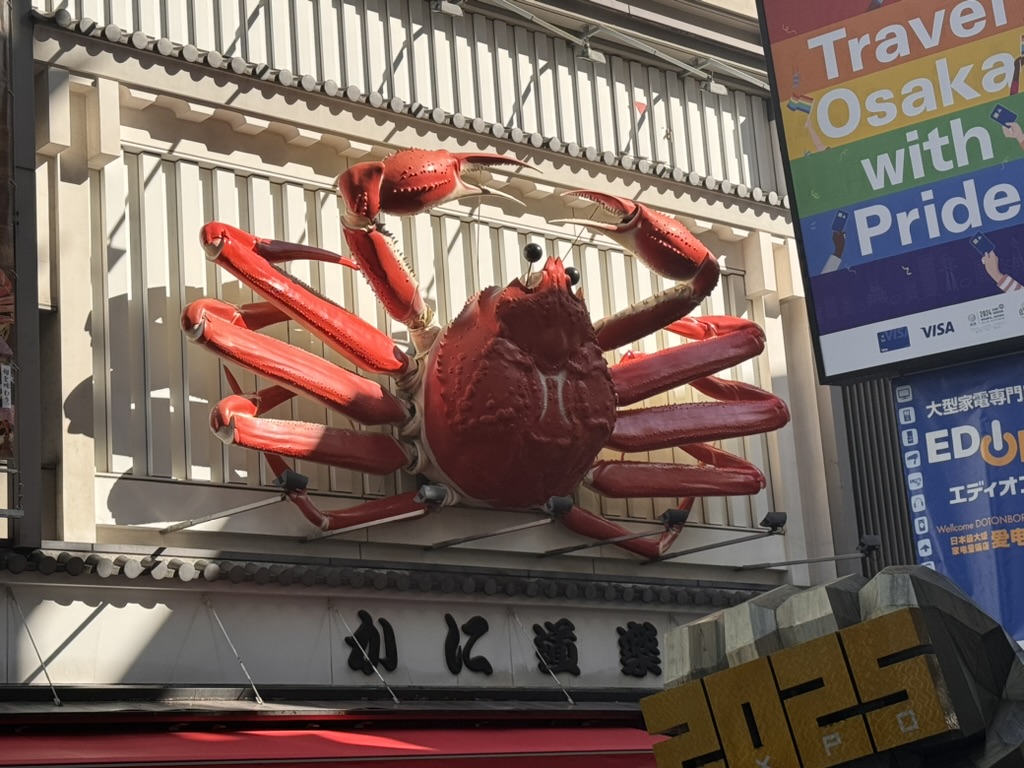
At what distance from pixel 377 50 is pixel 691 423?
11.0 ft

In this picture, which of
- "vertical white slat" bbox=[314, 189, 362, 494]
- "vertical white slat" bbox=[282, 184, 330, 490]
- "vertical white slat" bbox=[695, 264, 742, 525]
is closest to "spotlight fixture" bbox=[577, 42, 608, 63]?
"vertical white slat" bbox=[695, 264, 742, 525]

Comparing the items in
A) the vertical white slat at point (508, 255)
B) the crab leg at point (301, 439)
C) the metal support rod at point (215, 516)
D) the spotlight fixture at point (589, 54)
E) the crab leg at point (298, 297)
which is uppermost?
the spotlight fixture at point (589, 54)

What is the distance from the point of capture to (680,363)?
38.5ft

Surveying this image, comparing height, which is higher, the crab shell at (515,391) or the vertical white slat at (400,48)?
the vertical white slat at (400,48)

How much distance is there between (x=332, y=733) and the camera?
9250mm

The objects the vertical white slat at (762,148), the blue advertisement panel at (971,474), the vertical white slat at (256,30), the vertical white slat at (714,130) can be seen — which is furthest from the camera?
the vertical white slat at (762,148)

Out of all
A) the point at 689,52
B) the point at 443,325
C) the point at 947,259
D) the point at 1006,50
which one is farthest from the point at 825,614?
the point at 689,52

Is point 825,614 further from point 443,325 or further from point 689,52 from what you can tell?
point 689,52

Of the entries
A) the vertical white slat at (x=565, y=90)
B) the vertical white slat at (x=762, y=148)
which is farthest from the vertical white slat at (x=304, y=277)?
the vertical white slat at (x=762, y=148)

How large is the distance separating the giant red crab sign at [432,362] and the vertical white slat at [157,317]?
1.19 ft

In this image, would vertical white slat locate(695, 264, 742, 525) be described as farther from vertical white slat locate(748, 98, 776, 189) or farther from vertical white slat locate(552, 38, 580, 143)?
vertical white slat locate(552, 38, 580, 143)

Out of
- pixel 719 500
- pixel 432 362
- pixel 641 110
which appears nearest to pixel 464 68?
pixel 641 110

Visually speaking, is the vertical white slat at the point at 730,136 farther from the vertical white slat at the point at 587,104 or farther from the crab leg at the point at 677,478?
the crab leg at the point at 677,478

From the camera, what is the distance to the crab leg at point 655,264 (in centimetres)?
1119
